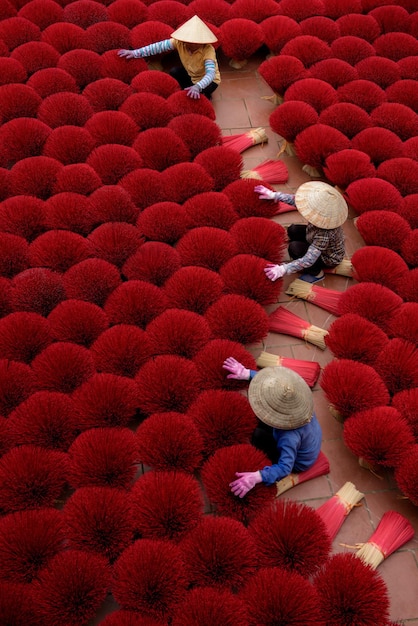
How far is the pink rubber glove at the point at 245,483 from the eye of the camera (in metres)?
1.66

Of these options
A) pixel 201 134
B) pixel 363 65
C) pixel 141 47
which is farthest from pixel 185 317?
pixel 363 65

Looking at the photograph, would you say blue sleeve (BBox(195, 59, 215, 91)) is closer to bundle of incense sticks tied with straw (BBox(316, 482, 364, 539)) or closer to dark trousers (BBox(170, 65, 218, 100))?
dark trousers (BBox(170, 65, 218, 100))

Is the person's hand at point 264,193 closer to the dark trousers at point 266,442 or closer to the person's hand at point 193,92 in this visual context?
the person's hand at point 193,92

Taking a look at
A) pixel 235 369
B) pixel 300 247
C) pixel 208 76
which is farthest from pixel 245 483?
pixel 208 76

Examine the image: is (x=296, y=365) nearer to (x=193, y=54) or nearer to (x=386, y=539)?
(x=386, y=539)

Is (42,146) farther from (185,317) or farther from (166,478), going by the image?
(166,478)

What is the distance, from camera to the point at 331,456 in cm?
194

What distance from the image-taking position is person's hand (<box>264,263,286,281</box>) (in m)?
2.11

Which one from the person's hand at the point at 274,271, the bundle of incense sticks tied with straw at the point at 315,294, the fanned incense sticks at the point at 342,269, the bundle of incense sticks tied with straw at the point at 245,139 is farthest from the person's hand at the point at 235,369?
the bundle of incense sticks tied with straw at the point at 245,139

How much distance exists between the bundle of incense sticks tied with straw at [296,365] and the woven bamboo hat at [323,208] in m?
0.45

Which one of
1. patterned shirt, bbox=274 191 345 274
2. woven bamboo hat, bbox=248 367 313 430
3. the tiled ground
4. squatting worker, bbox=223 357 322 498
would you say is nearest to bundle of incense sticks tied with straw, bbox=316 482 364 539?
the tiled ground

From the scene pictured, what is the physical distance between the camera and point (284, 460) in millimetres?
1692

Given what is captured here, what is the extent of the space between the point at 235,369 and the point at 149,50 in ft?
5.04

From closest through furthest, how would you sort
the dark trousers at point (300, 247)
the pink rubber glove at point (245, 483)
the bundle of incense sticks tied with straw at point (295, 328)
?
the pink rubber glove at point (245, 483) < the bundle of incense sticks tied with straw at point (295, 328) < the dark trousers at point (300, 247)
